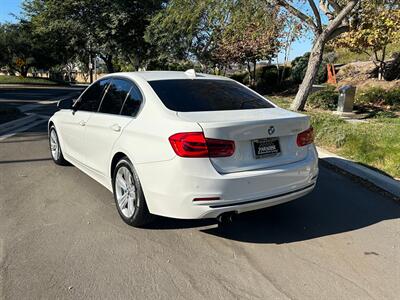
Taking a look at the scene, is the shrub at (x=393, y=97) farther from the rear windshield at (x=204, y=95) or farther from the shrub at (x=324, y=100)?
the rear windshield at (x=204, y=95)

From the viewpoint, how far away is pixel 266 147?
386 centimetres

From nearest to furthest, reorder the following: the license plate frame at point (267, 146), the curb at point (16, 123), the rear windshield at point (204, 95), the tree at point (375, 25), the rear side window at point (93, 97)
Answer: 1. the license plate frame at point (267, 146)
2. the rear windshield at point (204, 95)
3. the rear side window at point (93, 97)
4. the curb at point (16, 123)
5. the tree at point (375, 25)

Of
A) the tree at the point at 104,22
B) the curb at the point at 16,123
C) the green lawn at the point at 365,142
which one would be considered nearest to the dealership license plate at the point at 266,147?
the green lawn at the point at 365,142

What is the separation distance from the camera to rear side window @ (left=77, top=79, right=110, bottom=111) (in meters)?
5.23

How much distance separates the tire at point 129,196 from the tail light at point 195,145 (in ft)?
2.20

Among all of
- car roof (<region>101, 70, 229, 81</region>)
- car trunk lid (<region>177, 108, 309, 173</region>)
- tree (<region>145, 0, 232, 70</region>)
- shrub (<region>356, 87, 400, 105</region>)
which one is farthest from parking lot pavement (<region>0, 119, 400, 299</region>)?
tree (<region>145, 0, 232, 70</region>)

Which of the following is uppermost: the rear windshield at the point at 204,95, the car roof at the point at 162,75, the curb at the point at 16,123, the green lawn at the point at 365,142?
the car roof at the point at 162,75

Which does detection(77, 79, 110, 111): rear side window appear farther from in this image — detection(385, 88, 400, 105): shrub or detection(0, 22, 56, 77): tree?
detection(0, 22, 56, 77): tree

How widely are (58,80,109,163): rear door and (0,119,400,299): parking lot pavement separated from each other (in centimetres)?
59

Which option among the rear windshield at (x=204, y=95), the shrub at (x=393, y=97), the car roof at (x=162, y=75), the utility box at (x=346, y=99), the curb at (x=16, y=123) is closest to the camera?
the rear windshield at (x=204, y=95)

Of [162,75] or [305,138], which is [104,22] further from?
[305,138]

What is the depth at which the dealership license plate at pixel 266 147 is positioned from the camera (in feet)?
12.5

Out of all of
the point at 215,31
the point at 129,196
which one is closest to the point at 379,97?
the point at 215,31

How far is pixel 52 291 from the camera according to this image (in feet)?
10.1
